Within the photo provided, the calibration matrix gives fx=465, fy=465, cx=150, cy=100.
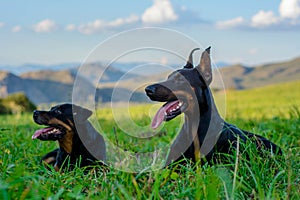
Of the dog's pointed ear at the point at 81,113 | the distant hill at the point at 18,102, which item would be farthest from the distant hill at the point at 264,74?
the dog's pointed ear at the point at 81,113

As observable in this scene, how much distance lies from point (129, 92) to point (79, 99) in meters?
1.38

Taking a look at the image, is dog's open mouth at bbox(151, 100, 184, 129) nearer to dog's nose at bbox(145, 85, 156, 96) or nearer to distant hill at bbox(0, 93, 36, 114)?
dog's nose at bbox(145, 85, 156, 96)

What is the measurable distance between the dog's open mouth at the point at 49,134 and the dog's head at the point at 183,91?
1.42 meters

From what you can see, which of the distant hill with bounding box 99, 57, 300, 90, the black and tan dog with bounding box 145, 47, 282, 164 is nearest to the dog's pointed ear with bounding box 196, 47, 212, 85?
the black and tan dog with bounding box 145, 47, 282, 164

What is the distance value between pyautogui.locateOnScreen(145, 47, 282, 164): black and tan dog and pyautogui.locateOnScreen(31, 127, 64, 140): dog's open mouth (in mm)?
1427

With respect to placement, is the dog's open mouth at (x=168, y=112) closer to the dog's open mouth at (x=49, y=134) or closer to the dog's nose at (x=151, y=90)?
the dog's nose at (x=151, y=90)

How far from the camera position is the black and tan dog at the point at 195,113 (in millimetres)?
4723

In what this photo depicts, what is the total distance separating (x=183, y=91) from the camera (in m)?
4.76

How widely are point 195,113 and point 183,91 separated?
290mm

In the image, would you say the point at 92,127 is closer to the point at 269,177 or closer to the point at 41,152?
the point at 41,152

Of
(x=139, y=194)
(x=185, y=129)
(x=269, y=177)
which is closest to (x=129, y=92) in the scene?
(x=185, y=129)

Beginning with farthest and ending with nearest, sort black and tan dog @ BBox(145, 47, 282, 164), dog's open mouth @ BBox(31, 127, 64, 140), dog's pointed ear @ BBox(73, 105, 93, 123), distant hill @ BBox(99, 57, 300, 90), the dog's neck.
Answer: distant hill @ BBox(99, 57, 300, 90) < dog's pointed ear @ BBox(73, 105, 93, 123) < dog's open mouth @ BBox(31, 127, 64, 140) < the dog's neck < black and tan dog @ BBox(145, 47, 282, 164)

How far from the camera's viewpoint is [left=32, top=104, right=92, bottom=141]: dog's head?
557cm

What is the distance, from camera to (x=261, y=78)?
69438 millimetres
